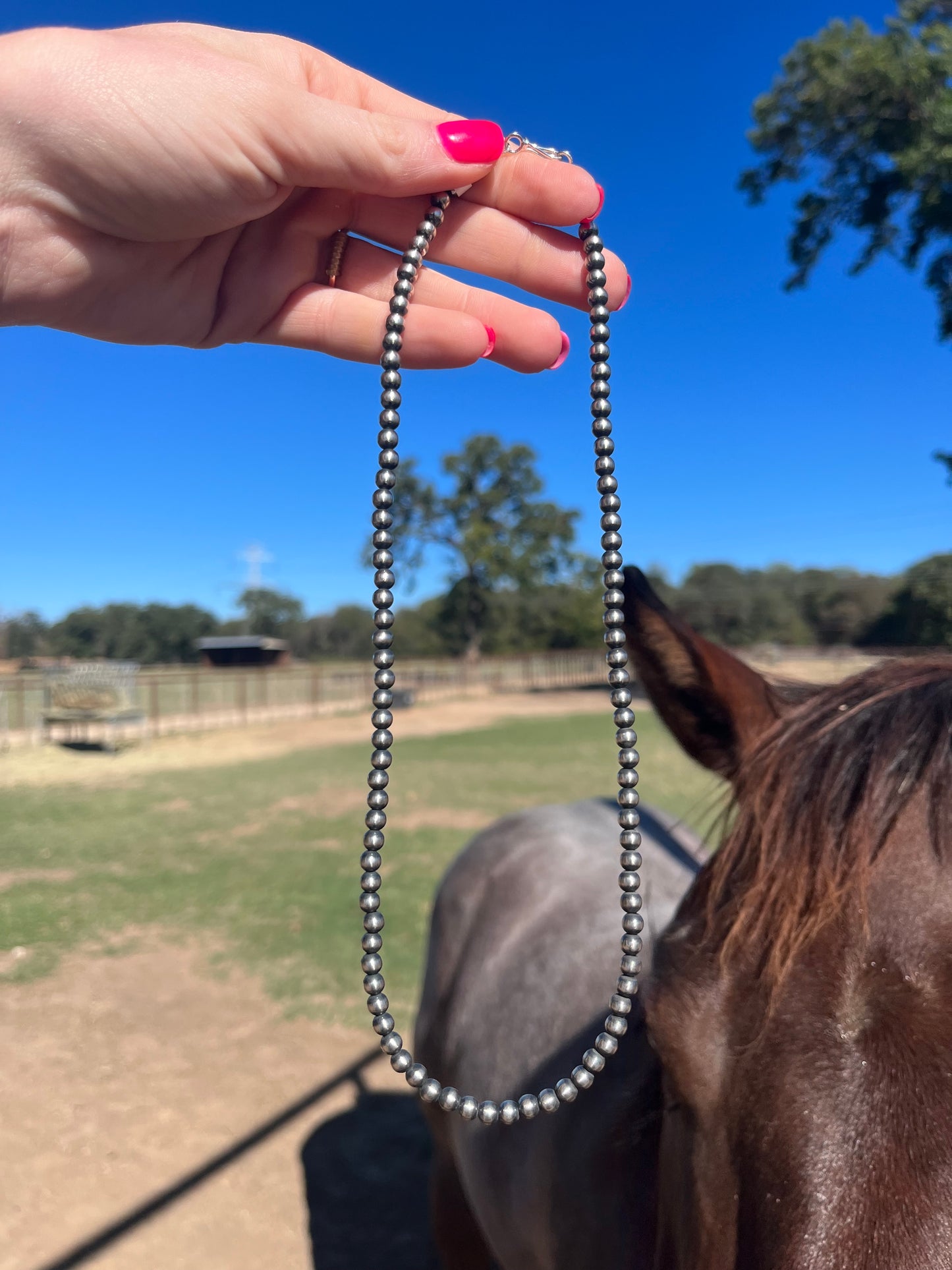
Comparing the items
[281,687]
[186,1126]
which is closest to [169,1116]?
[186,1126]

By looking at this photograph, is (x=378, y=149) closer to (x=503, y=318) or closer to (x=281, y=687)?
(x=503, y=318)

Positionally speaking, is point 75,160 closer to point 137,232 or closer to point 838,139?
point 137,232

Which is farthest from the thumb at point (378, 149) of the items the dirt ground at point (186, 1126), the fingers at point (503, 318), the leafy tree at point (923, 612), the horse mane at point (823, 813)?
the leafy tree at point (923, 612)

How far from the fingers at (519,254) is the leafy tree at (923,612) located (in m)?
7.94

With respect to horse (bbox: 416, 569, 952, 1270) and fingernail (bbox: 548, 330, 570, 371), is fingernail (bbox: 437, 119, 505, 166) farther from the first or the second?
horse (bbox: 416, 569, 952, 1270)

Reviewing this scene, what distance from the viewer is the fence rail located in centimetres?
1897

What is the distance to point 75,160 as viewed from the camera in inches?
45.4

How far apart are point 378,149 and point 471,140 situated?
0.15 meters

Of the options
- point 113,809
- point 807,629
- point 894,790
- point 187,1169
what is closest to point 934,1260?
point 894,790

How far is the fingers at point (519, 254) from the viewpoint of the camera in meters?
1.30

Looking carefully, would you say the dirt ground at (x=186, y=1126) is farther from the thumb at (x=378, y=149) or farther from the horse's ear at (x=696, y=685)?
the thumb at (x=378, y=149)

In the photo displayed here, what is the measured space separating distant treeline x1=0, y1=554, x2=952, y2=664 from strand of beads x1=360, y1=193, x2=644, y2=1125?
670cm

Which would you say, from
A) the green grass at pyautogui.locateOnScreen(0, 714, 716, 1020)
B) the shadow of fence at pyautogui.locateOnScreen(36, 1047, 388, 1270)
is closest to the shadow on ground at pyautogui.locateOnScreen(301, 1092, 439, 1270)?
the shadow of fence at pyautogui.locateOnScreen(36, 1047, 388, 1270)

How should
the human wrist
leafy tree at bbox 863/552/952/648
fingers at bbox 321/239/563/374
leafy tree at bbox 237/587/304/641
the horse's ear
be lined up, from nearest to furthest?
the human wrist < the horse's ear < fingers at bbox 321/239/563/374 < leafy tree at bbox 863/552/952/648 < leafy tree at bbox 237/587/304/641
